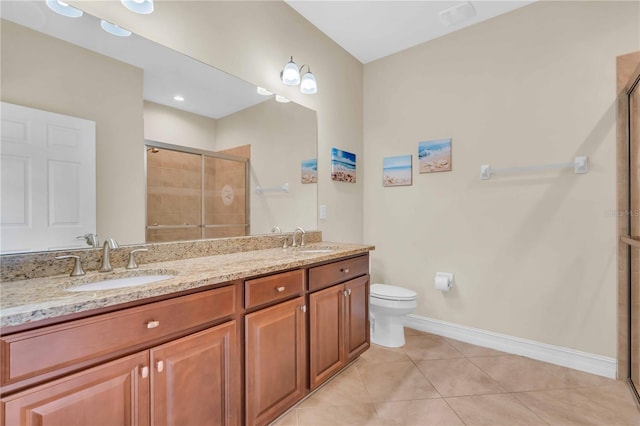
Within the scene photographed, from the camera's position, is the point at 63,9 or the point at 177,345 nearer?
the point at 177,345

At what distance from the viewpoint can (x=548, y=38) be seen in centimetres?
216

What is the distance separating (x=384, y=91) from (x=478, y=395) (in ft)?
8.78

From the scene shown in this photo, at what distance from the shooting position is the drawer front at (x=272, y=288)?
4.43 feet

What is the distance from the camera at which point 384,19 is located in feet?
7.93

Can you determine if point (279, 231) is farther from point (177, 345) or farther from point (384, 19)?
point (384, 19)

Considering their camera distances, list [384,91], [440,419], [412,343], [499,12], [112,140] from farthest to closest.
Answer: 1. [384,91]
2. [412,343]
3. [499,12]
4. [440,419]
5. [112,140]

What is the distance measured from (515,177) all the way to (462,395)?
1.64 m

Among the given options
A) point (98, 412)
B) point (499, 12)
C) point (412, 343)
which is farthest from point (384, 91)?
point (98, 412)

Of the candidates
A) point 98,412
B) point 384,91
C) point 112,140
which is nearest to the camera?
point 98,412

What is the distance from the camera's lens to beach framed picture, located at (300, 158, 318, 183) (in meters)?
2.45

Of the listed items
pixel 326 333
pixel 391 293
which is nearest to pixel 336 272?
pixel 326 333

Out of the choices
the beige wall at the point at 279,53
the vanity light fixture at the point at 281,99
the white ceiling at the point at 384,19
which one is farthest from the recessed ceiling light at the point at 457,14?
the vanity light fixture at the point at 281,99

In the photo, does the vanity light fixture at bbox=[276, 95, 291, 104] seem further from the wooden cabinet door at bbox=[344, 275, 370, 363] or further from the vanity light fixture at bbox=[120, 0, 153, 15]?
the wooden cabinet door at bbox=[344, 275, 370, 363]

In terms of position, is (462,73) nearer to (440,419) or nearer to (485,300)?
(485,300)
